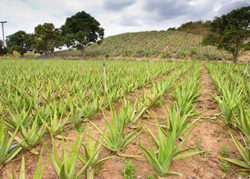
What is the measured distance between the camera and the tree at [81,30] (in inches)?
789

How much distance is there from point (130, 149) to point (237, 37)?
14.1 meters

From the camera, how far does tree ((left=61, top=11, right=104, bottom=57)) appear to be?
2005 cm

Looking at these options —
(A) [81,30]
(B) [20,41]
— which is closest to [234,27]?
(A) [81,30]

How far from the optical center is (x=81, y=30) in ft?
69.1

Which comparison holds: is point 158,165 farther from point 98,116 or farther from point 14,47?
point 14,47

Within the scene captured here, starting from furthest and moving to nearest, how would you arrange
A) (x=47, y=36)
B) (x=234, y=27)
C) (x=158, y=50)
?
(x=158, y=50) → (x=47, y=36) → (x=234, y=27)

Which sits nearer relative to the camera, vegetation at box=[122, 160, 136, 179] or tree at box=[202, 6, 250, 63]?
vegetation at box=[122, 160, 136, 179]

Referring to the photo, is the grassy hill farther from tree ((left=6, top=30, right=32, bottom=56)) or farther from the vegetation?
the vegetation

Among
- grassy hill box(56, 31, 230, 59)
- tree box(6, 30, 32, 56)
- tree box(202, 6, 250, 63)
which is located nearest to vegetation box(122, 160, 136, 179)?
tree box(202, 6, 250, 63)

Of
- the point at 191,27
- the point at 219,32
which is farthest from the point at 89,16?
the point at 191,27

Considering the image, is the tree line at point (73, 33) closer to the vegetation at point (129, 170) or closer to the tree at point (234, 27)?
the tree at point (234, 27)

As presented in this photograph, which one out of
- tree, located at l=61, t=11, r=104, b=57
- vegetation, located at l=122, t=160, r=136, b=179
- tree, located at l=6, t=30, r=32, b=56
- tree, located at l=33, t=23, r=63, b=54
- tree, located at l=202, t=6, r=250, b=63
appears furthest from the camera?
tree, located at l=6, t=30, r=32, b=56

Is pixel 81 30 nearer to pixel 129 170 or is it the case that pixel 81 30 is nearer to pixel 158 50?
pixel 158 50

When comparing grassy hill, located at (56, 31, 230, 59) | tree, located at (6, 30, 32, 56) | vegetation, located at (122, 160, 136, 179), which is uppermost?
tree, located at (6, 30, 32, 56)
